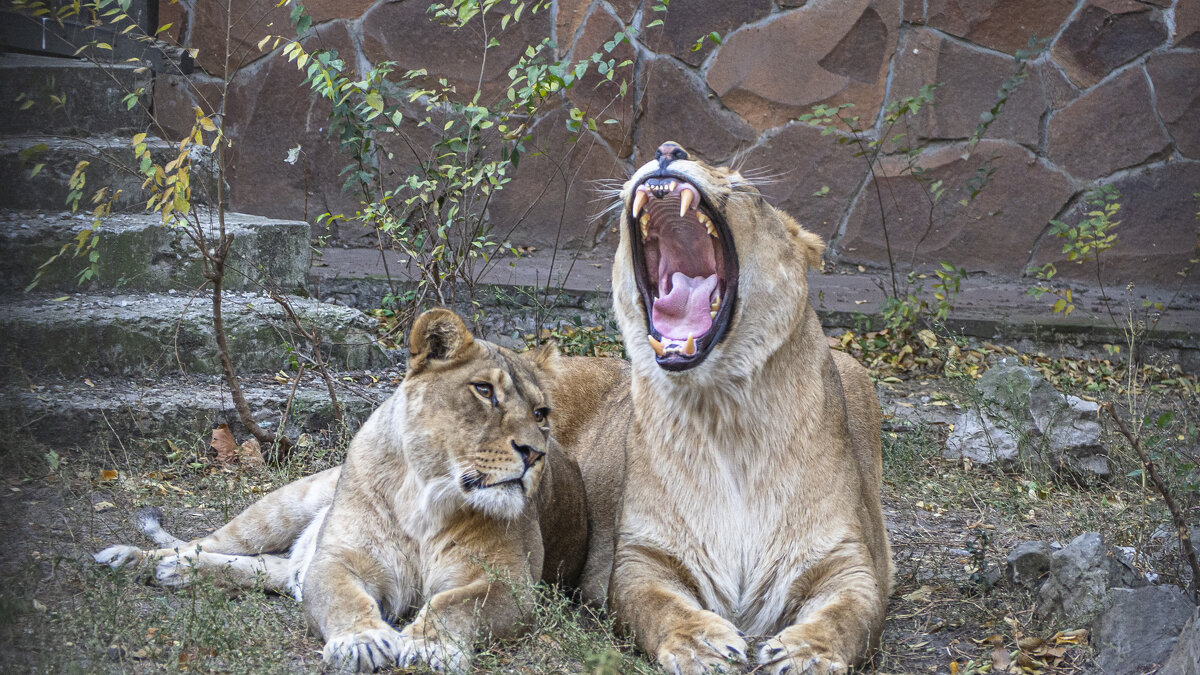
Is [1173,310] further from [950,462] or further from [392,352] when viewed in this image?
[392,352]

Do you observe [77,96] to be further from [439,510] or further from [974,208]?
[974,208]

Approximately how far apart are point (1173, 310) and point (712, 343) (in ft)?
18.4

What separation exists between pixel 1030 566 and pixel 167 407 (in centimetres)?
349

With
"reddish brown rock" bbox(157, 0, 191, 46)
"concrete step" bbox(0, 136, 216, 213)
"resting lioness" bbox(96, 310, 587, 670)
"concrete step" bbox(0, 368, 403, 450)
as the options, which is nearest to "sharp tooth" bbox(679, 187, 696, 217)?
"resting lioness" bbox(96, 310, 587, 670)

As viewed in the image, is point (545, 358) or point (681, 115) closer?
point (545, 358)

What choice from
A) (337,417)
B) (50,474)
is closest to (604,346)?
(337,417)

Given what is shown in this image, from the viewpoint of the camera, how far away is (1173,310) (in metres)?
7.88

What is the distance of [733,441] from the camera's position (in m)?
3.52

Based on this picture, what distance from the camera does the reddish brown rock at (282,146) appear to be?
864 cm

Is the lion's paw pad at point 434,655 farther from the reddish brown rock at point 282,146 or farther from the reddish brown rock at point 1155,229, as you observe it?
the reddish brown rock at point 1155,229

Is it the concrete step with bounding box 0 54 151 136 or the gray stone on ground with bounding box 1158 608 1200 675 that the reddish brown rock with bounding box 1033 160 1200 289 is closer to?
the gray stone on ground with bounding box 1158 608 1200 675

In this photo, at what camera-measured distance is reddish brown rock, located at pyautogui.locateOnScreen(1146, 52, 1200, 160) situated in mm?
8242

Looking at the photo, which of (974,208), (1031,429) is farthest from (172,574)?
(974,208)

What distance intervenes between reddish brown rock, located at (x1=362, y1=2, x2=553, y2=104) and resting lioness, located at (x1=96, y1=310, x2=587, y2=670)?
514 cm
